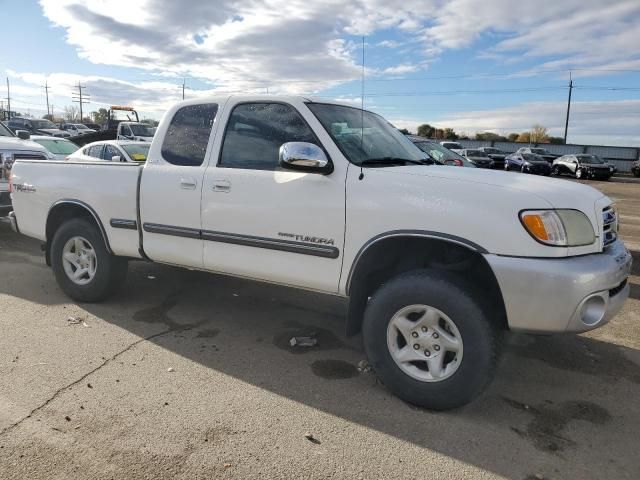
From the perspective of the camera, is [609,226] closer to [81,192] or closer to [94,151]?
[81,192]

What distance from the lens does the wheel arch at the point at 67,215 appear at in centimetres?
480

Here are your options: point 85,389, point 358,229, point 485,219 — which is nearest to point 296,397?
point 358,229

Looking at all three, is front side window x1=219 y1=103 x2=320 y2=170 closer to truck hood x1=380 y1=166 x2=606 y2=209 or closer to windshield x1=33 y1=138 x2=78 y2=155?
truck hood x1=380 y1=166 x2=606 y2=209

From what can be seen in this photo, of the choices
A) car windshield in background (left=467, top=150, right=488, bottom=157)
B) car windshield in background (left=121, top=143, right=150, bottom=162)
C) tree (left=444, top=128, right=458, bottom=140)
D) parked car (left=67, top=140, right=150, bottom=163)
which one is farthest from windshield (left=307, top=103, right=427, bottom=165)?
tree (left=444, top=128, right=458, bottom=140)

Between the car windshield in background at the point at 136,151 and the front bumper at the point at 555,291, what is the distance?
9590 mm

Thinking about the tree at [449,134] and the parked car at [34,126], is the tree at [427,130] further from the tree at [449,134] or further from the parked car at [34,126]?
the parked car at [34,126]

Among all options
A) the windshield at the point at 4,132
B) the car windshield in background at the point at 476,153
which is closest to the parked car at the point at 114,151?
the windshield at the point at 4,132

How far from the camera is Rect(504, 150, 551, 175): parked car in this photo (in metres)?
32.5

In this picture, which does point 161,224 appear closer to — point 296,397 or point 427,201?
point 296,397

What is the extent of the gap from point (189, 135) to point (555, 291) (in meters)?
3.02

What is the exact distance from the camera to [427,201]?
10.4 feet

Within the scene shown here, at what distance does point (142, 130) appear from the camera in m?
22.3

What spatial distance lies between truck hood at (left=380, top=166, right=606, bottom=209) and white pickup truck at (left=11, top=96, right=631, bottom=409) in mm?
14

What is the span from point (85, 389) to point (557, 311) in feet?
9.62
